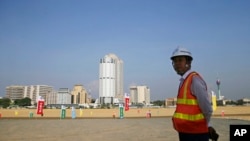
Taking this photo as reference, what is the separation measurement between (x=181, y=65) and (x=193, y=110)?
1.73 feet

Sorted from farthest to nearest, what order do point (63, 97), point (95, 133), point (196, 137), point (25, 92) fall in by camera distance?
point (25, 92), point (63, 97), point (95, 133), point (196, 137)

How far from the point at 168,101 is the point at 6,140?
534ft

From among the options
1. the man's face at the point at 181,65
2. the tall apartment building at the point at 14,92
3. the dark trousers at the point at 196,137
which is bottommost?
the dark trousers at the point at 196,137

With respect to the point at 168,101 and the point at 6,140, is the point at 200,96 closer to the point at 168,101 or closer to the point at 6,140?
the point at 6,140

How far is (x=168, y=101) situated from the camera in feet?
554

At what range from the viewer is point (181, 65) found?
296 centimetres

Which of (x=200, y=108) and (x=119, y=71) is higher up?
(x=119, y=71)

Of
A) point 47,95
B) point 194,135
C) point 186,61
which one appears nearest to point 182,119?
point 194,135

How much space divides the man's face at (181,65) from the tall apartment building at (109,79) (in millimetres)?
155713

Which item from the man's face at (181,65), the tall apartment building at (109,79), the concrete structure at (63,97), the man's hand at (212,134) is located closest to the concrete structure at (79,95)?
the concrete structure at (63,97)

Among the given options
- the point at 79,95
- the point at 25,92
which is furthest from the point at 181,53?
the point at 25,92

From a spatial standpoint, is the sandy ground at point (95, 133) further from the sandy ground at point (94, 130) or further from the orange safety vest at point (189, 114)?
the orange safety vest at point (189, 114)

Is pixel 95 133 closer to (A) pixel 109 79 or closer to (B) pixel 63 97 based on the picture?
(A) pixel 109 79

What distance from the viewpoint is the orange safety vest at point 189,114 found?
9.04ft
